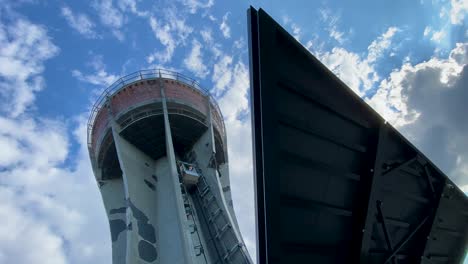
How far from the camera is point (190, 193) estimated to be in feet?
75.3

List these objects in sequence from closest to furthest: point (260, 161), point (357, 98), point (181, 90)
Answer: point (260, 161) < point (357, 98) < point (181, 90)

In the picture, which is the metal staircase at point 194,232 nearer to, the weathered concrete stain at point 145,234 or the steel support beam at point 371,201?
the weathered concrete stain at point 145,234

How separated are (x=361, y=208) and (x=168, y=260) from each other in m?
14.8

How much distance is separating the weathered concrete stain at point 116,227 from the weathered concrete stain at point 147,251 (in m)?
4.11

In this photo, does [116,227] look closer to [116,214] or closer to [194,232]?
[116,214]

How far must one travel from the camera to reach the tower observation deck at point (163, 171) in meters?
19.1

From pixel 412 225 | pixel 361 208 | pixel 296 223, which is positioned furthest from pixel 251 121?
pixel 412 225

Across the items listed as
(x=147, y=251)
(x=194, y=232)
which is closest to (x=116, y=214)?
(x=147, y=251)

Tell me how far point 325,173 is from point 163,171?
19.6 m

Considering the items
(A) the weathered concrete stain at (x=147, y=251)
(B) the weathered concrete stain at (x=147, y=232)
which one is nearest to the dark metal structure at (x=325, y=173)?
(A) the weathered concrete stain at (x=147, y=251)

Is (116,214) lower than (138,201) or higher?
higher

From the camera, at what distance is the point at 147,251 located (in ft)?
61.2

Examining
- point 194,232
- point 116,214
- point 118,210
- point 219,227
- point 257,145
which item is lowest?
point 257,145

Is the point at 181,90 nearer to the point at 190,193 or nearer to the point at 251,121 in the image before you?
the point at 190,193
